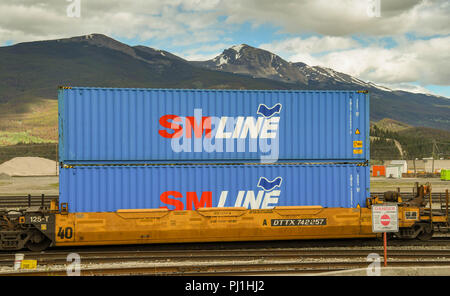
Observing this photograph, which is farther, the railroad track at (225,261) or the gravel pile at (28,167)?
the gravel pile at (28,167)

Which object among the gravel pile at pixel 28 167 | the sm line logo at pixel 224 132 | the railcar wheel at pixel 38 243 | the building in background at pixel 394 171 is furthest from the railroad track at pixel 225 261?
the gravel pile at pixel 28 167

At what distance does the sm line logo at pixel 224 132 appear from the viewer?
44.9 feet

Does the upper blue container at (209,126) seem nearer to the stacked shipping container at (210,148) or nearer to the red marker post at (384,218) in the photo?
the stacked shipping container at (210,148)

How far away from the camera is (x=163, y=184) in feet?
44.2

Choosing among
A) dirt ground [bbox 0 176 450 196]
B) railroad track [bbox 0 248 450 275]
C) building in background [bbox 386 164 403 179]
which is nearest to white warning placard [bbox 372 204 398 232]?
railroad track [bbox 0 248 450 275]

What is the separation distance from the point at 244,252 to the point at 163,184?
12.2 ft

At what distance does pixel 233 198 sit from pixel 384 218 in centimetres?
519

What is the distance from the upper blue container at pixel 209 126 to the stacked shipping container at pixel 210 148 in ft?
0.12

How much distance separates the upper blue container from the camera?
13.4m

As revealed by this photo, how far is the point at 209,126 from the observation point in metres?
13.8

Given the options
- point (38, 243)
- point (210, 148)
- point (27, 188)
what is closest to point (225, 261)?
point (210, 148)

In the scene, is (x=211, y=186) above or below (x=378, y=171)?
above

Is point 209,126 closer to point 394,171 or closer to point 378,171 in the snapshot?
point 394,171
